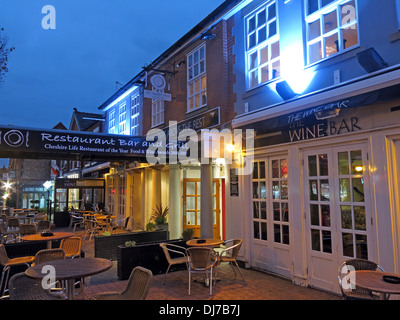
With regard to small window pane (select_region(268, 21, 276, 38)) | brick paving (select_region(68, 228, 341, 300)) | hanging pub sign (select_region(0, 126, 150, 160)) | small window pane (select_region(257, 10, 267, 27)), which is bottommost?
brick paving (select_region(68, 228, 341, 300))

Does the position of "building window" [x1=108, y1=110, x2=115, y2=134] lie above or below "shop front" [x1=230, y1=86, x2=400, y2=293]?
above

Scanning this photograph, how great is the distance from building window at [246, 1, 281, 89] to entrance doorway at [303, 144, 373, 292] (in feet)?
7.29

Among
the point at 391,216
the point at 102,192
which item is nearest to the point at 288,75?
the point at 391,216

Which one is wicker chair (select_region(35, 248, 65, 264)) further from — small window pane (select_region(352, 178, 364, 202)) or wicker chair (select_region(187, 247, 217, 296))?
small window pane (select_region(352, 178, 364, 202))

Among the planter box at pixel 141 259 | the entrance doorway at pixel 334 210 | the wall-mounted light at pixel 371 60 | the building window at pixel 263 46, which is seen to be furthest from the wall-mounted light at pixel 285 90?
the planter box at pixel 141 259

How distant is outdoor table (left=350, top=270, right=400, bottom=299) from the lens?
10.5 ft

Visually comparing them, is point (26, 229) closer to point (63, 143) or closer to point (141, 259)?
point (63, 143)

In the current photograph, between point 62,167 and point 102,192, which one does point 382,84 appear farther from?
point 62,167

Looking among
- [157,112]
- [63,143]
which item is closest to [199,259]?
[63,143]

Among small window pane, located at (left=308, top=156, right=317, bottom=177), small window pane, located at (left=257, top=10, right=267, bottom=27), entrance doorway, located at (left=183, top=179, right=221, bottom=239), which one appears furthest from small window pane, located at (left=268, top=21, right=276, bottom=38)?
entrance doorway, located at (left=183, top=179, right=221, bottom=239)

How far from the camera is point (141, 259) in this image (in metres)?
6.73

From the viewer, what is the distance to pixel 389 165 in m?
4.67

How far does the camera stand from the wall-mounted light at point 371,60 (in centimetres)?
470

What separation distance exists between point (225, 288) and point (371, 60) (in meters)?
4.61
